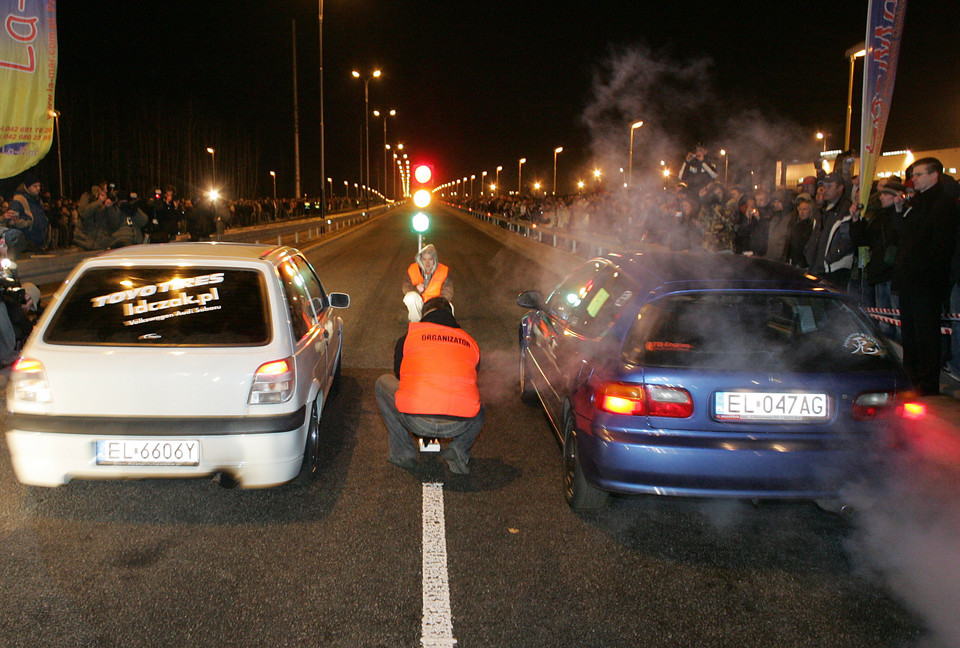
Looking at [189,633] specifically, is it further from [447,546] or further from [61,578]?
[447,546]

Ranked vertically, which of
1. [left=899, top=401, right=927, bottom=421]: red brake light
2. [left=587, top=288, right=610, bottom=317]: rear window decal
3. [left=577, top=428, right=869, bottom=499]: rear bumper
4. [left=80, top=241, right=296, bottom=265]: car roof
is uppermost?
[left=80, top=241, right=296, bottom=265]: car roof

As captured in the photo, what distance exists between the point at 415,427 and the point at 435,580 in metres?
1.42

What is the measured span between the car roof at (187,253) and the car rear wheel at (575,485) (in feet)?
7.18

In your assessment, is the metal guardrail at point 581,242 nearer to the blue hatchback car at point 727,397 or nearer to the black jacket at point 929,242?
the black jacket at point 929,242

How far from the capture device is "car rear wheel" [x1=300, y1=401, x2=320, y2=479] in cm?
464

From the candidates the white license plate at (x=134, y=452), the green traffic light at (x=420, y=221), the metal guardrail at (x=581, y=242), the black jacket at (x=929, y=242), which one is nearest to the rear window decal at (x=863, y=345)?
the black jacket at (x=929, y=242)

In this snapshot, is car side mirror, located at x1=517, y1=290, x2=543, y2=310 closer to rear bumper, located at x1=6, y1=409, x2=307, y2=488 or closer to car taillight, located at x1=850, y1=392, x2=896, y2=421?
rear bumper, located at x1=6, y1=409, x2=307, y2=488

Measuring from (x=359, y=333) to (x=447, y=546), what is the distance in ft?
21.5

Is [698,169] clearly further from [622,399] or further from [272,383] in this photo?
[272,383]

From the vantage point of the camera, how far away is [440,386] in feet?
15.3

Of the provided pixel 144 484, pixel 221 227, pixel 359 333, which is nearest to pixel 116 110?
pixel 221 227

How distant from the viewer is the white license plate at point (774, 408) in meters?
3.84

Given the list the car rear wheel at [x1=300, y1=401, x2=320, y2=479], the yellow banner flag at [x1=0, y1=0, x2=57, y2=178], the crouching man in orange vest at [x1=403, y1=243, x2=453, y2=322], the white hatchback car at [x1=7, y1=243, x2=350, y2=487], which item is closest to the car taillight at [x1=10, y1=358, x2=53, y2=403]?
the white hatchback car at [x1=7, y1=243, x2=350, y2=487]

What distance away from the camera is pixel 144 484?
472cm
